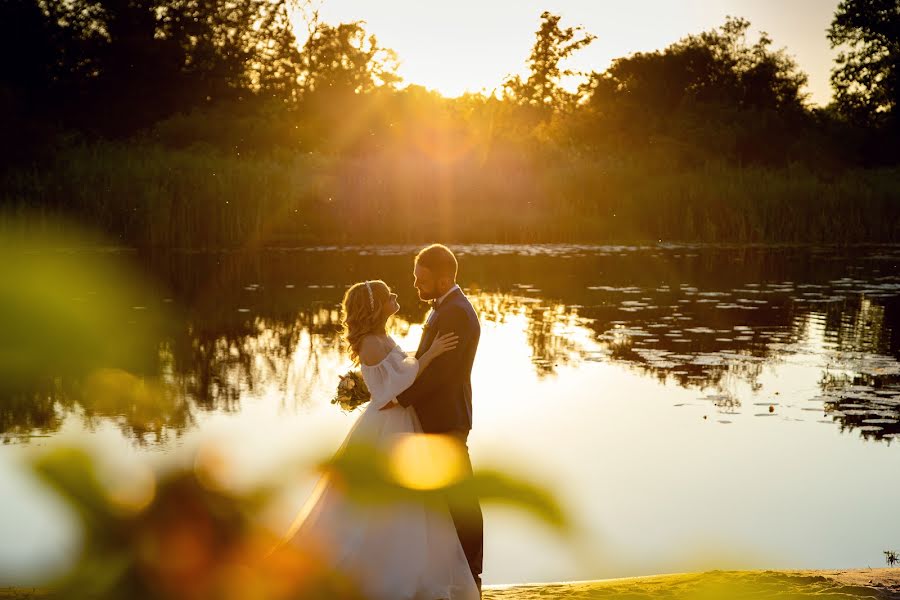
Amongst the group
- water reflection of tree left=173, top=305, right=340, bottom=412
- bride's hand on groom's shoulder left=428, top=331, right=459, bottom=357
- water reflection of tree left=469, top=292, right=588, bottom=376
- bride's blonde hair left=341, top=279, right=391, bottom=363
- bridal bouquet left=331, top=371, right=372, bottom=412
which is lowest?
water reflection of tree left=173, top=305, right=340, bottom=412

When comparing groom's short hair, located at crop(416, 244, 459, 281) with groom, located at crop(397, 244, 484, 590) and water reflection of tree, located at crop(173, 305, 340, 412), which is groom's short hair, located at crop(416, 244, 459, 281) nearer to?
groom, located at crop(397, 244, 484, 590)

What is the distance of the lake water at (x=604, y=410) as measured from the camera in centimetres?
243

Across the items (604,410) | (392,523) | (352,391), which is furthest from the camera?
(604,410)

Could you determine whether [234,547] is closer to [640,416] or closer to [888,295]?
[640,416]

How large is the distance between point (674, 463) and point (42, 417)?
19.8 ft

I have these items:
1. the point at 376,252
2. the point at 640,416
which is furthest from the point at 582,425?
the point at 376,252

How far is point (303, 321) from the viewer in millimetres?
18500

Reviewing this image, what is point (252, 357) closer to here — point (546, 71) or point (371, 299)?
point (371, 299)

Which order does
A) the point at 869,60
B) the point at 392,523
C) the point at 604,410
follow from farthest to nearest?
the point at 869,60 → the point at 604,410 → the point at 392,523

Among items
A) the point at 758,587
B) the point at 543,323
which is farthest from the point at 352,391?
the point at 543,323

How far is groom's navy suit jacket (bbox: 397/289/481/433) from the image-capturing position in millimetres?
4984

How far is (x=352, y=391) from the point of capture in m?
5.04

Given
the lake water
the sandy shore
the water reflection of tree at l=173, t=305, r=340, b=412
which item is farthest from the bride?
the water reflection of tree at l=173, t=305, r=340, b=412

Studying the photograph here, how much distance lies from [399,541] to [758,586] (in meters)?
1.66
